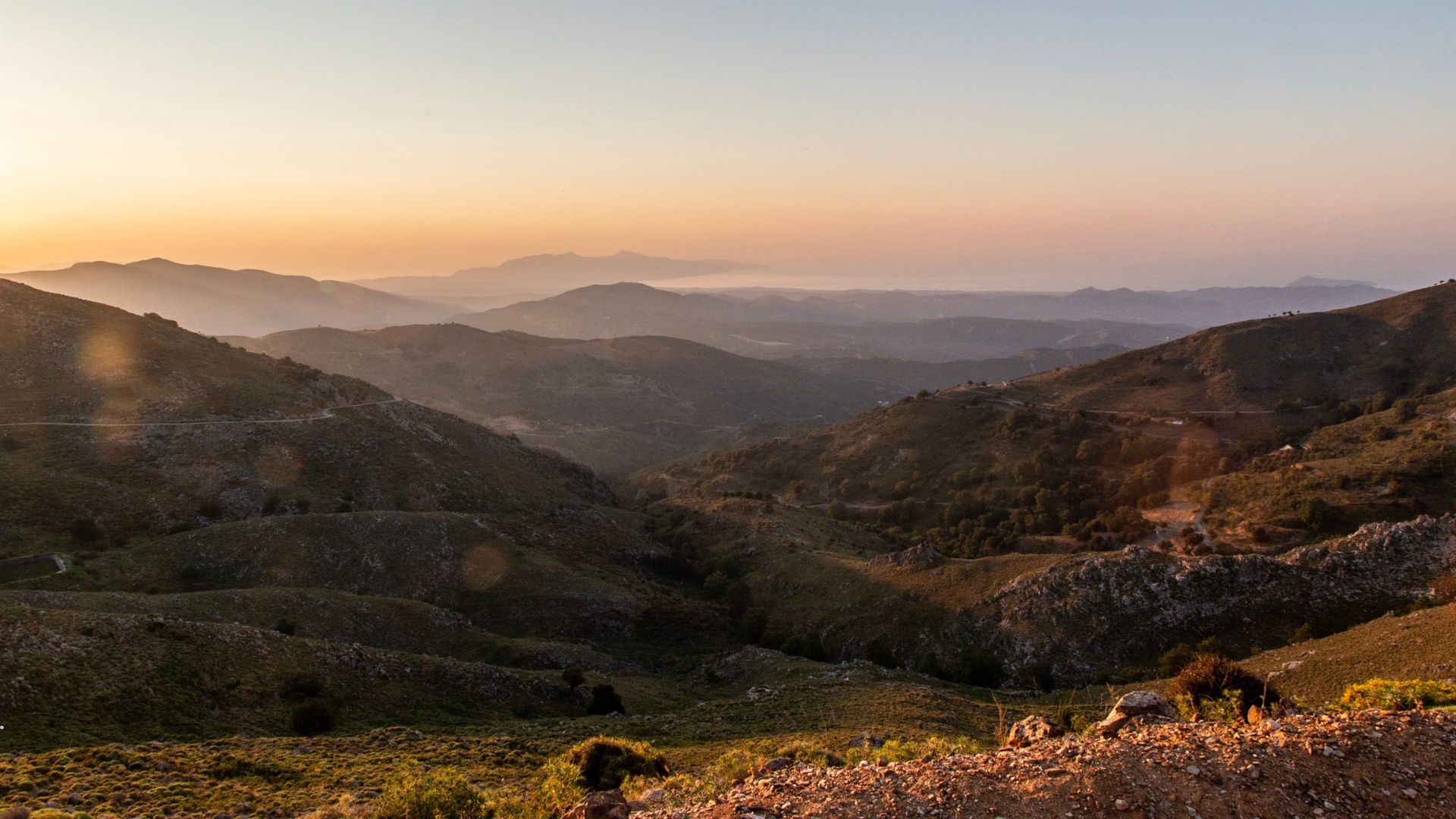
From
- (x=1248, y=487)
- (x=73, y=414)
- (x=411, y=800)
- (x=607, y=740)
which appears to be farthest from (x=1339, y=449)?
(x=73, y=414)

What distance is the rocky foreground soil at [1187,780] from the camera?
1198cm

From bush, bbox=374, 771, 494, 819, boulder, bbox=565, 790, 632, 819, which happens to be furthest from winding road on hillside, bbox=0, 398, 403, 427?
boulder, bbox=565, 790, 632, 819

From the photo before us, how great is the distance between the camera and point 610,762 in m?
21.4

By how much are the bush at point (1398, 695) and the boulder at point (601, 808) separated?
17186 mm

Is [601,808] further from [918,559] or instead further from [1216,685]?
[918,559]

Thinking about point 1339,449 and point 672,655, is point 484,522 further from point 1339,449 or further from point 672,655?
point 1339,449

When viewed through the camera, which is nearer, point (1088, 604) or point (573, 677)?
point (573, 677)

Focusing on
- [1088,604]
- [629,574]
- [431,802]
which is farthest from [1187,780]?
[629,574]

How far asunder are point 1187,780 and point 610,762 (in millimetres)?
16008

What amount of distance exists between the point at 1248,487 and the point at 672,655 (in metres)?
70.3

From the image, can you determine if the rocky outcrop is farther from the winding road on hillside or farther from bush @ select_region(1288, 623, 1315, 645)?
the winding road on hillside

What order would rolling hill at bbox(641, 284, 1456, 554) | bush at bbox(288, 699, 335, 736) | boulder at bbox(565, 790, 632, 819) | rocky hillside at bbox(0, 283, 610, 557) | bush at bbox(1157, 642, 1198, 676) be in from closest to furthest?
boulder at bbox(565, 790, 632, 819)
bush at bbox(288, 699, 335, 736)
bush at bbox(1157, 642, 1198, 676)
rocky hillside at bbox(0, 283, 610, 557)
rolling hill at bbox(641, 284, 1456, 554)

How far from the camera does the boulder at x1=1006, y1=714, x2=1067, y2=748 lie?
17.0 meters

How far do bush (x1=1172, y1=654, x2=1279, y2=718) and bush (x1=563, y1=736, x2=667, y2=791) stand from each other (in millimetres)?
16162
